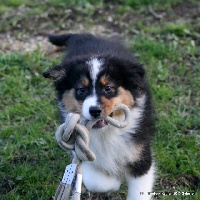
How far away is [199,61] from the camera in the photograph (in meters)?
5.33

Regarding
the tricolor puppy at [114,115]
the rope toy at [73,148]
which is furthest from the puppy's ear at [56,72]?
the rope toy at [73,148]

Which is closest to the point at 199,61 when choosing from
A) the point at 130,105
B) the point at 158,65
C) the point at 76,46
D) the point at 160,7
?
the point at 158,65

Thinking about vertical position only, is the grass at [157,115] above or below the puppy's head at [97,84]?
below

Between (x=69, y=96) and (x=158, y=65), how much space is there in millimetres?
1994

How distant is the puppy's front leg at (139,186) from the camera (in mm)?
3350

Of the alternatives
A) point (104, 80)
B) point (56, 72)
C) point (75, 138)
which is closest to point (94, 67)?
point (104, 80)

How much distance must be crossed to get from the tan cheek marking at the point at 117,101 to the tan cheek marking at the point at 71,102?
247mm

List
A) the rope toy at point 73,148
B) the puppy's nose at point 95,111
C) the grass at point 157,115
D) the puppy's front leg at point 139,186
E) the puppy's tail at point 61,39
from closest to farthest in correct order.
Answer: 1. the rope toy at point 73,148
2. the puppy's nose at point 95,111
3. the puppy's front leg at point 139,186
4. the grass at point 157,115
5. the puppy's tail at point 61,39

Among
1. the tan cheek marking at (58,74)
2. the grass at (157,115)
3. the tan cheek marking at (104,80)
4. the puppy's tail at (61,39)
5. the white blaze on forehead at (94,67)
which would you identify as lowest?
the grass at (157,115)

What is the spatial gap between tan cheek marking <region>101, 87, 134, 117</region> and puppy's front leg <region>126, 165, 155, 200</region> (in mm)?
496

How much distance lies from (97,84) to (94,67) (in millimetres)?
119

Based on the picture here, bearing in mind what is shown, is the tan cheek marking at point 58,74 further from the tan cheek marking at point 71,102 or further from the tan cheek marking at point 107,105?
the tan cheek marking at point 107,105

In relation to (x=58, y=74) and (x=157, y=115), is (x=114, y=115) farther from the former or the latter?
(x=157, y=115)

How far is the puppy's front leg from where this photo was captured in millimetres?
3350
